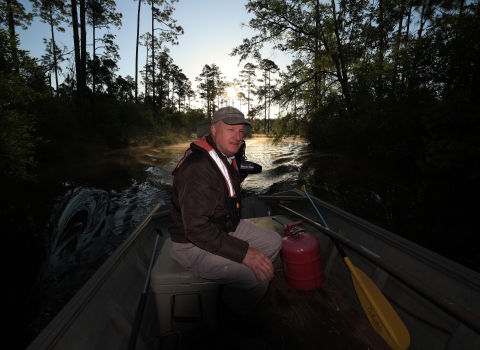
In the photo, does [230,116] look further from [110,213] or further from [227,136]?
[110,213]

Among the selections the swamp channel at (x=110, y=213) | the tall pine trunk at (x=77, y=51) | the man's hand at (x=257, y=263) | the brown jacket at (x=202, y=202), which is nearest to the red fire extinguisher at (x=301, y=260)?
the man's hand at (x=257, y=263)

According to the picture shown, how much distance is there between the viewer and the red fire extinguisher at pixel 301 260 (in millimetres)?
3031

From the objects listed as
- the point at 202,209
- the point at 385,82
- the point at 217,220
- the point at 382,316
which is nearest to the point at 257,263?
the point at 217,220

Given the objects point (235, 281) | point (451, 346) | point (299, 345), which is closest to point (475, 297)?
point (451, 346)

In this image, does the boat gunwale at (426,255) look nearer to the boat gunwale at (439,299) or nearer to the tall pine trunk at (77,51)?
the boat gunwale at (439,299)

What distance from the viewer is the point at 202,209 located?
6.91ft

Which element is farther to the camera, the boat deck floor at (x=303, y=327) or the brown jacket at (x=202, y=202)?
the boat deck floor at (x=303, y=327)

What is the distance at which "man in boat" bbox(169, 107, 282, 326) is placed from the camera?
2127 millimetres

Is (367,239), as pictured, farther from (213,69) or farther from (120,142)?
(213,69)

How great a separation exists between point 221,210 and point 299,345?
61.0 inches

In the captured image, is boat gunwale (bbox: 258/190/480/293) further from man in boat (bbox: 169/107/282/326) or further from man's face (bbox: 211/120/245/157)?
man's face (bbox: 211/120/245/157)

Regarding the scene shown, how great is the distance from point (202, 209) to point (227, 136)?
82 centimetres

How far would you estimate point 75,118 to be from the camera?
661 inches

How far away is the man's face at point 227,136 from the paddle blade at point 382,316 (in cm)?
179
